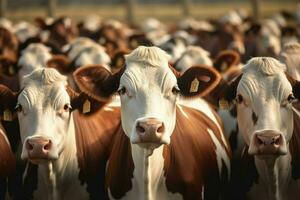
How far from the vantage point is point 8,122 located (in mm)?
7191

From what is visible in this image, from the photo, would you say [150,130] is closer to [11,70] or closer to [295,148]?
[295,148]

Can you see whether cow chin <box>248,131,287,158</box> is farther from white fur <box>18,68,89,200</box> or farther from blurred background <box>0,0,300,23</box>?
blurred background <box>0,0,300,23</box>

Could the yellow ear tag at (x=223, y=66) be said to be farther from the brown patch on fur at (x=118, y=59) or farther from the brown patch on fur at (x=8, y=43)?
the brown patch on fur at (x=8, y=43)

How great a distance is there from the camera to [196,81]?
20.7ft

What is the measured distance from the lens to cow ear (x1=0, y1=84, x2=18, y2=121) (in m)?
6.64

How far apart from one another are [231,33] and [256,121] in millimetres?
9823

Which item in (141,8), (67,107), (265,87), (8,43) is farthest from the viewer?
(141,8)

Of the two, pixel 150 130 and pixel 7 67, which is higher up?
pixel 7 67

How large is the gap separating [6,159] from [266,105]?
7.78ft

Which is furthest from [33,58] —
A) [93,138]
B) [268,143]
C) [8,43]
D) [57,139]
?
[268,143]

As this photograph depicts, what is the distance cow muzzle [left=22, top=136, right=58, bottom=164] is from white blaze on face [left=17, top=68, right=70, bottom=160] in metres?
0.01

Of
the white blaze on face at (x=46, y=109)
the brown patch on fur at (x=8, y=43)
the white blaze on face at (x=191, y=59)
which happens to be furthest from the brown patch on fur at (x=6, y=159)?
the brown patch on fur at (x=8, y=43)

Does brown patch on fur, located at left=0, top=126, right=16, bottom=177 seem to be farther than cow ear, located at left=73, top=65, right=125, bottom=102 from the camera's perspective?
Yes

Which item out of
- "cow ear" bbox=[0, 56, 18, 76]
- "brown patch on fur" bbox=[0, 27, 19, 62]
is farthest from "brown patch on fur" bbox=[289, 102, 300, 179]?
"brown patch on fur" bbox=[0, 27, 19, 62]
